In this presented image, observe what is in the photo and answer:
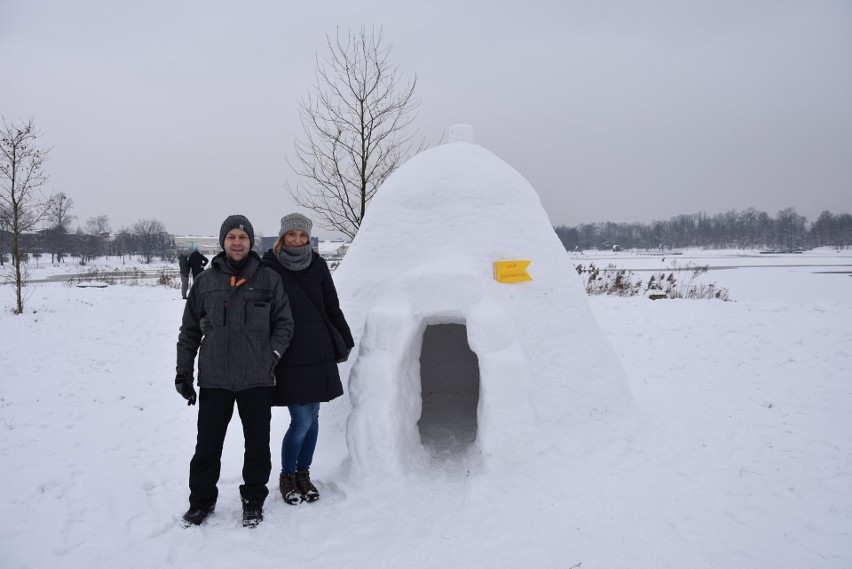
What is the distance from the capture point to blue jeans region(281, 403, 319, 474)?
10.1 feet

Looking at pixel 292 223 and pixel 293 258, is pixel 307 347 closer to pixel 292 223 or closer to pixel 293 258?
pixel 293 258

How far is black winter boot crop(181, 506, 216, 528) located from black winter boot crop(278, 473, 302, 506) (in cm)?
48

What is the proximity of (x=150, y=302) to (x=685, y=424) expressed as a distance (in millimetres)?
12980

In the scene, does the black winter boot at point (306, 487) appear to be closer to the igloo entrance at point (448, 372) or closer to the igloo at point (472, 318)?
the igloo at point (472, 318)

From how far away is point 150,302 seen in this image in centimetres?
1247

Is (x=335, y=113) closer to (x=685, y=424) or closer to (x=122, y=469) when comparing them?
(x=122, y=469)

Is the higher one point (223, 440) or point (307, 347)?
point (307, 347)

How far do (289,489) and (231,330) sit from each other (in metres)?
1.22

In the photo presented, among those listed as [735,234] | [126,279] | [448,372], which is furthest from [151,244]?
[735,234]

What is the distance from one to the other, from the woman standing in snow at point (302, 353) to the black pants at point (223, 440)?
0.49 feet

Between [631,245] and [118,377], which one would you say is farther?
[631,245]

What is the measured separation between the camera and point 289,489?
10.3 feet

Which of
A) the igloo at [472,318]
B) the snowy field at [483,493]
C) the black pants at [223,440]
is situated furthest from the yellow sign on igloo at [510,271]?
the black pants at [223,440]

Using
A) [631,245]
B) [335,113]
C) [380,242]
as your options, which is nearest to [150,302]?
[335,113]
